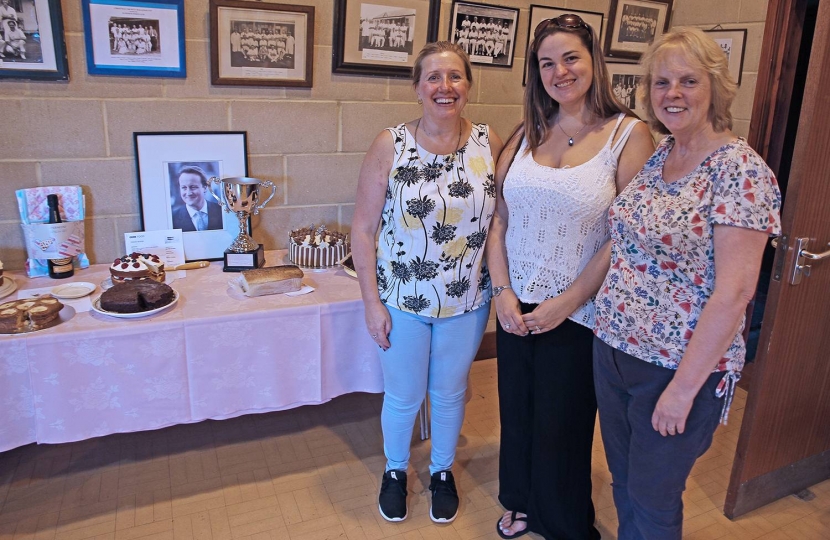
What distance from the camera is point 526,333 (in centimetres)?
168

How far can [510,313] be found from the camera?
1677mm

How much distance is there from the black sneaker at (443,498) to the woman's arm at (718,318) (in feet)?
2.90

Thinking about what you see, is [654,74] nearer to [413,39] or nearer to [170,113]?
[413,39]

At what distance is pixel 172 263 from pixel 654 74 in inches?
71.9

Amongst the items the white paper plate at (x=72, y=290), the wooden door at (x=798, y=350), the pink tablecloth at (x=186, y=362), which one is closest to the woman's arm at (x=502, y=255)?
the pink tablecloth at (x=186, y=362)

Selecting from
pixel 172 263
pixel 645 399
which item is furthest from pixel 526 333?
pixel 172 263

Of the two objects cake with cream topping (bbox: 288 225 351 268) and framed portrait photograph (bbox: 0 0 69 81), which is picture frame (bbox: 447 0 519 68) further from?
framed portrait photograph (bbox: 0 0 69 81)

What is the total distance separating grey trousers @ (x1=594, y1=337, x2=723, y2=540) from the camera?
54.5 inches

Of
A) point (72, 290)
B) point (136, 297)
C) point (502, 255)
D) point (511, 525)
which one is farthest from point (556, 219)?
point (72, 290)

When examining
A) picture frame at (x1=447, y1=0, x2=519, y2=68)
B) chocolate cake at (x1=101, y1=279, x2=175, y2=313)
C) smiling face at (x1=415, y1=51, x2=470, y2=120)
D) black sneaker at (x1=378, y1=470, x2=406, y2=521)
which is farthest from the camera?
picture frame at (x1=447, y1=0, x2=519, y2=68)

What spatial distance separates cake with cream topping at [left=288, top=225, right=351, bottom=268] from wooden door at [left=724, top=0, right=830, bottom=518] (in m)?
1.49

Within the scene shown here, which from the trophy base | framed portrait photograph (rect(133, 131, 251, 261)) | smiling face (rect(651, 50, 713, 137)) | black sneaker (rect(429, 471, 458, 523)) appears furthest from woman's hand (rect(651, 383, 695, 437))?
framed portrait photograph (rect(133, 131, 251, 261))

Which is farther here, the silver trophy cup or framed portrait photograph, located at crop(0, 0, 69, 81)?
the silver trophy cup

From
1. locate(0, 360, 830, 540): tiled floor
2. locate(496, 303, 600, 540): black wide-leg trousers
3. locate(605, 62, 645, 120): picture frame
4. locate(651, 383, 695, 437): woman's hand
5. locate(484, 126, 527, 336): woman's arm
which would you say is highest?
locate(605, 62, 645, 120): picture frame
